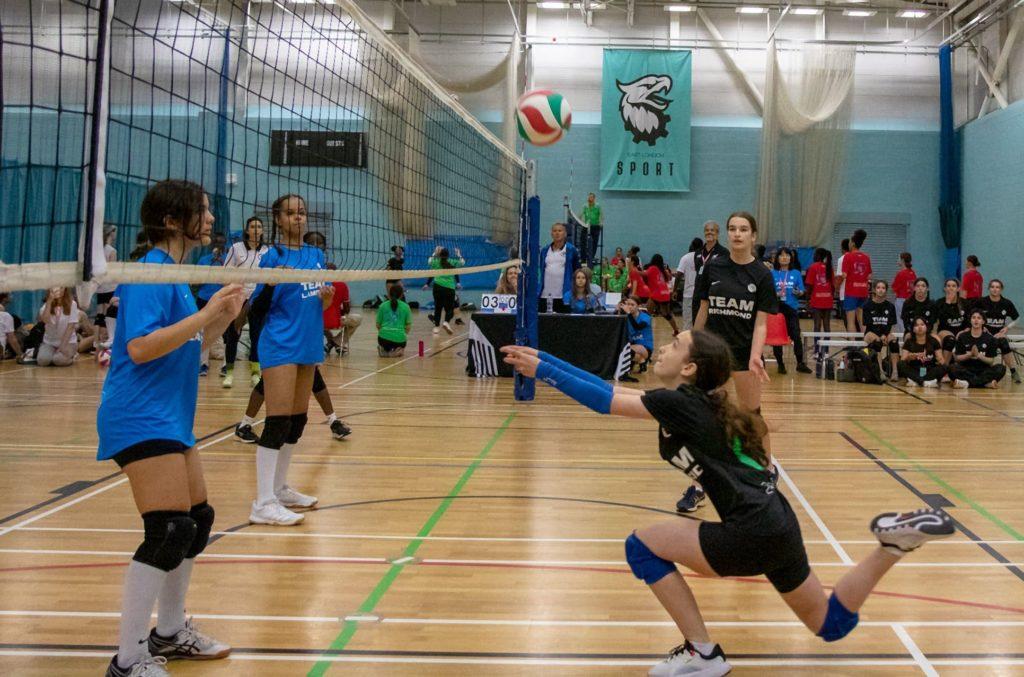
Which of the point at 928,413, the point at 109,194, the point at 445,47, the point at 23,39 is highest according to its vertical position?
the point at 445,47

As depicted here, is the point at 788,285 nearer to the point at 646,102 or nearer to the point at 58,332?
the point at 58,332

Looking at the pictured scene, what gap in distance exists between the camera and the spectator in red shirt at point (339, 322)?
13206 millimetres

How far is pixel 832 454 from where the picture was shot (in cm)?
739

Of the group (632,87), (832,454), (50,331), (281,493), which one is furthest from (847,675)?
(632,87)

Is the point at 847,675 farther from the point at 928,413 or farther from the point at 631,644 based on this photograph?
the point at 928,413

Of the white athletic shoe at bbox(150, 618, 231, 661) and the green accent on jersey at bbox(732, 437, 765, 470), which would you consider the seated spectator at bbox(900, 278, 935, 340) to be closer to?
the green accent on jersey at bbox(732, 437, 765, 470)

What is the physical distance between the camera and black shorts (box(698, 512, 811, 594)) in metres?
3.12

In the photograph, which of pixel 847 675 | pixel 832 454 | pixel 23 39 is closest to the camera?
pixel 847 675

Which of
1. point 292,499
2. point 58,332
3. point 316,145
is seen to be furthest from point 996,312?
point 58,332

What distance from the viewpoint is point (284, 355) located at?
5227 mm

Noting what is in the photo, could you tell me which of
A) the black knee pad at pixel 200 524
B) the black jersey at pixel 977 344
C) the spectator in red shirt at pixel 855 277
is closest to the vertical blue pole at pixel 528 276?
the black knee pad at pixel 200 524

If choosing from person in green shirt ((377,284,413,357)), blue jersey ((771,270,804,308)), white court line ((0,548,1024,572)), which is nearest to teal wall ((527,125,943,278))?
blue jersey ((771,270,804,308))

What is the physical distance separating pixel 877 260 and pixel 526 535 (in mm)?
20726

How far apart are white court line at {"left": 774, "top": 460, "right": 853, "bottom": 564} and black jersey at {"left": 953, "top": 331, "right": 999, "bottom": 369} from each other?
19.9 ft
